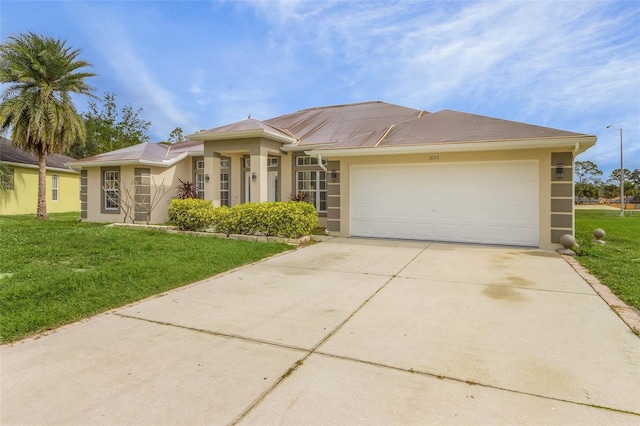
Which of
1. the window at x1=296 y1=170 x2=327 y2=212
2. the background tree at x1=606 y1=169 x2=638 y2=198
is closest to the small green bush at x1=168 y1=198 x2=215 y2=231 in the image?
the window at x1=296 y1=170 x2=327 y2=212

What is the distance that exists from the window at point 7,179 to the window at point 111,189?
7338 mm

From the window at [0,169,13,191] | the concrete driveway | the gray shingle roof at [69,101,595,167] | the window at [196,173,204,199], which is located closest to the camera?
the concrete driveway

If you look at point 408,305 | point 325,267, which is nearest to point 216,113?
point 325,267

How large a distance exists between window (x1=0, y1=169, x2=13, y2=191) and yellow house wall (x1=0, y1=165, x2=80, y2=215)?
315mm

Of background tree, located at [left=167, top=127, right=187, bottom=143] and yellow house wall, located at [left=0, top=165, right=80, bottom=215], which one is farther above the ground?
background tree, located at [left=167, top=127, right=187, bottom=143]

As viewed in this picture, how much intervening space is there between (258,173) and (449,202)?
6.47 meters

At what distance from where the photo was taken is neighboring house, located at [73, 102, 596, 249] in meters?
9.16

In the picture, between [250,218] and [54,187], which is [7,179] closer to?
[54,187]

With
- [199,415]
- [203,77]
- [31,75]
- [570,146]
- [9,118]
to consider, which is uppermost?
[203,77]

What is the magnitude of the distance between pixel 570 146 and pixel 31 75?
2059 centimetres

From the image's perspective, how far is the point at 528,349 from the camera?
132 inches

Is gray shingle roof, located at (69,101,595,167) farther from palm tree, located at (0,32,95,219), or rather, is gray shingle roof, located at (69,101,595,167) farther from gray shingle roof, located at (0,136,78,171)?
gray shingle roof, located at (0,136,78,171)

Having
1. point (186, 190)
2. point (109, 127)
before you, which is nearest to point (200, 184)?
point (186, 190)

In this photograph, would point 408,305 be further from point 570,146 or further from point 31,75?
point 31,75
